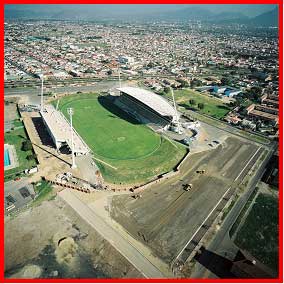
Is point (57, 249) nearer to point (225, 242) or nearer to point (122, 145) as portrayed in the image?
point (225, 242)

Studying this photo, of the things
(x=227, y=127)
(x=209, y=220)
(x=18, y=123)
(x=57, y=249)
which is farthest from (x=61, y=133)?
(x=227, y=127)

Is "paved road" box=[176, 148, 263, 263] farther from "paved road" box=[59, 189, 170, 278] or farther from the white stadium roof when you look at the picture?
the white stadium roof

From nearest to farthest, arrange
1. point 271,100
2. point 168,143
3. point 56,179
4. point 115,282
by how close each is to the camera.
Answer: point 115,282, point 56,179, point 168,143, point 271,100

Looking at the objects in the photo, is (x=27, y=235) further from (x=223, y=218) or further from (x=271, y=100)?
(x=271, y=100)

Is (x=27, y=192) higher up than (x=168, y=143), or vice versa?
(x=168, y=143)

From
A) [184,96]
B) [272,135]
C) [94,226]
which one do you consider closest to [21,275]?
[94,226]

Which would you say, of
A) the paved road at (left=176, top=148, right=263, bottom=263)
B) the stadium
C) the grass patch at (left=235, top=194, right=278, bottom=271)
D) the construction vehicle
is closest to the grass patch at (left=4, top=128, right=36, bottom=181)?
the stadium
